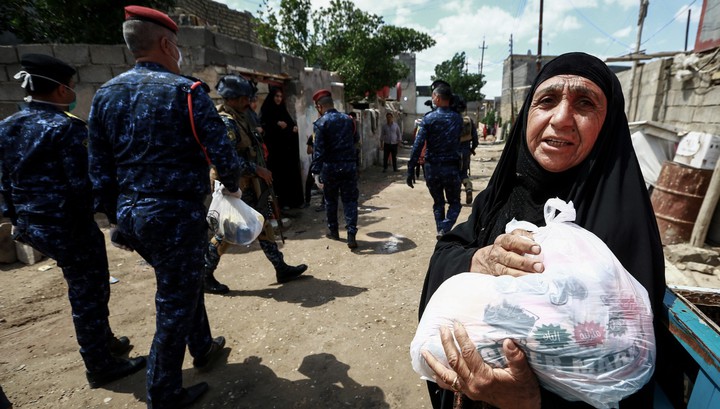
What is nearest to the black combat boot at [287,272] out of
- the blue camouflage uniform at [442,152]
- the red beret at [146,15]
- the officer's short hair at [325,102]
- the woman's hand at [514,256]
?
the blue camouflage uniform at [442,152]

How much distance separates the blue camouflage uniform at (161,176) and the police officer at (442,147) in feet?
10.5

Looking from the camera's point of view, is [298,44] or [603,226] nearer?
[603,226]

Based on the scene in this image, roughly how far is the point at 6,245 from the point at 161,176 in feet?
13.4

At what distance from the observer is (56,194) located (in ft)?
7.10

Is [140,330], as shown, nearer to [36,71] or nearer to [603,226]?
[36,71]

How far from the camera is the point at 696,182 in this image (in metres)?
4.44

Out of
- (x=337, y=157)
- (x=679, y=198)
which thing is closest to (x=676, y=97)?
(x=679, y=198)

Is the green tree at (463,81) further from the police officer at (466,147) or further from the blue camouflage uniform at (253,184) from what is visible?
the blue camouflage uniform at (253,184)

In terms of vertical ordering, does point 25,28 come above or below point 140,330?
above

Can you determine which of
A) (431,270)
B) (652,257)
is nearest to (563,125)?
(652,257)

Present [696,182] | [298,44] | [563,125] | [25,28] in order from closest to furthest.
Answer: [563,125]
[696,182]
[25,28]
[298,44]

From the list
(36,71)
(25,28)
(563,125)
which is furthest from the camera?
(25,28)

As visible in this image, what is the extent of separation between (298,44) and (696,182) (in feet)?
43.2

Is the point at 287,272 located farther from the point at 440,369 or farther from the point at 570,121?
the point at 570,121
